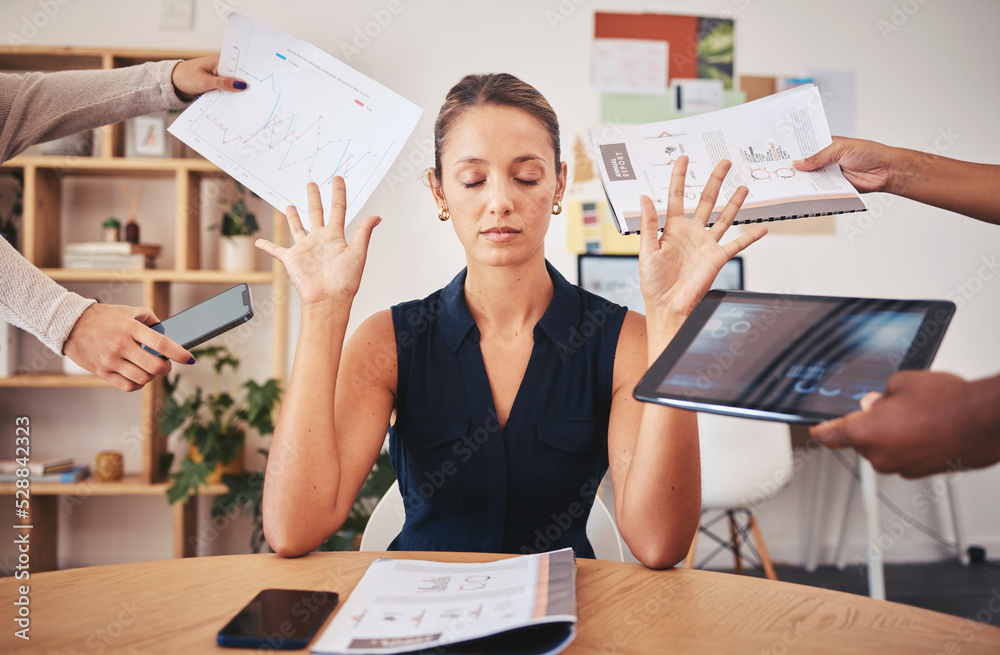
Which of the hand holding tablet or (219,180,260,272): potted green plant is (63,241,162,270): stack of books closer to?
(219,180,260,272): potted green plant

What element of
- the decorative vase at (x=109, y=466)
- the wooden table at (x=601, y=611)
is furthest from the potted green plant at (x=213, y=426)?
the wooden table at (x=601, y=611)

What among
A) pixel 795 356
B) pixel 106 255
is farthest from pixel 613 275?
pixel 795 356

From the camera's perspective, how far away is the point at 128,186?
9.23 feet

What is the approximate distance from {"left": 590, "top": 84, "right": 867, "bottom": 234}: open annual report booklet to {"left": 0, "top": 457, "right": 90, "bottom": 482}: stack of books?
2.51 metres

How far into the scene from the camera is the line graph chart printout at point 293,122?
110 centimetres

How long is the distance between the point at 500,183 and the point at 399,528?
2.23ft

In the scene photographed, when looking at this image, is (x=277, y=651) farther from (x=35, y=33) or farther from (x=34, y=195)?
(x=35, y=33)

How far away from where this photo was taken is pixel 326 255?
104cm

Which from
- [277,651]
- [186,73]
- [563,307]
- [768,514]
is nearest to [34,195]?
[186,73]

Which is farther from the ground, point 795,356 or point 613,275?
point 613,275

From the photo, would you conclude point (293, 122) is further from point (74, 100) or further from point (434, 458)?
point (434, 458)

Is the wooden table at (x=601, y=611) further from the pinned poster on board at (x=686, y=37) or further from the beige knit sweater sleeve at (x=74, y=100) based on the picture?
the pinned poster on board at (x=686, y=37)

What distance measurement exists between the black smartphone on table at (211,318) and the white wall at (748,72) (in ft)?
6.30

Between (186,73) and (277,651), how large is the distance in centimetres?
102
